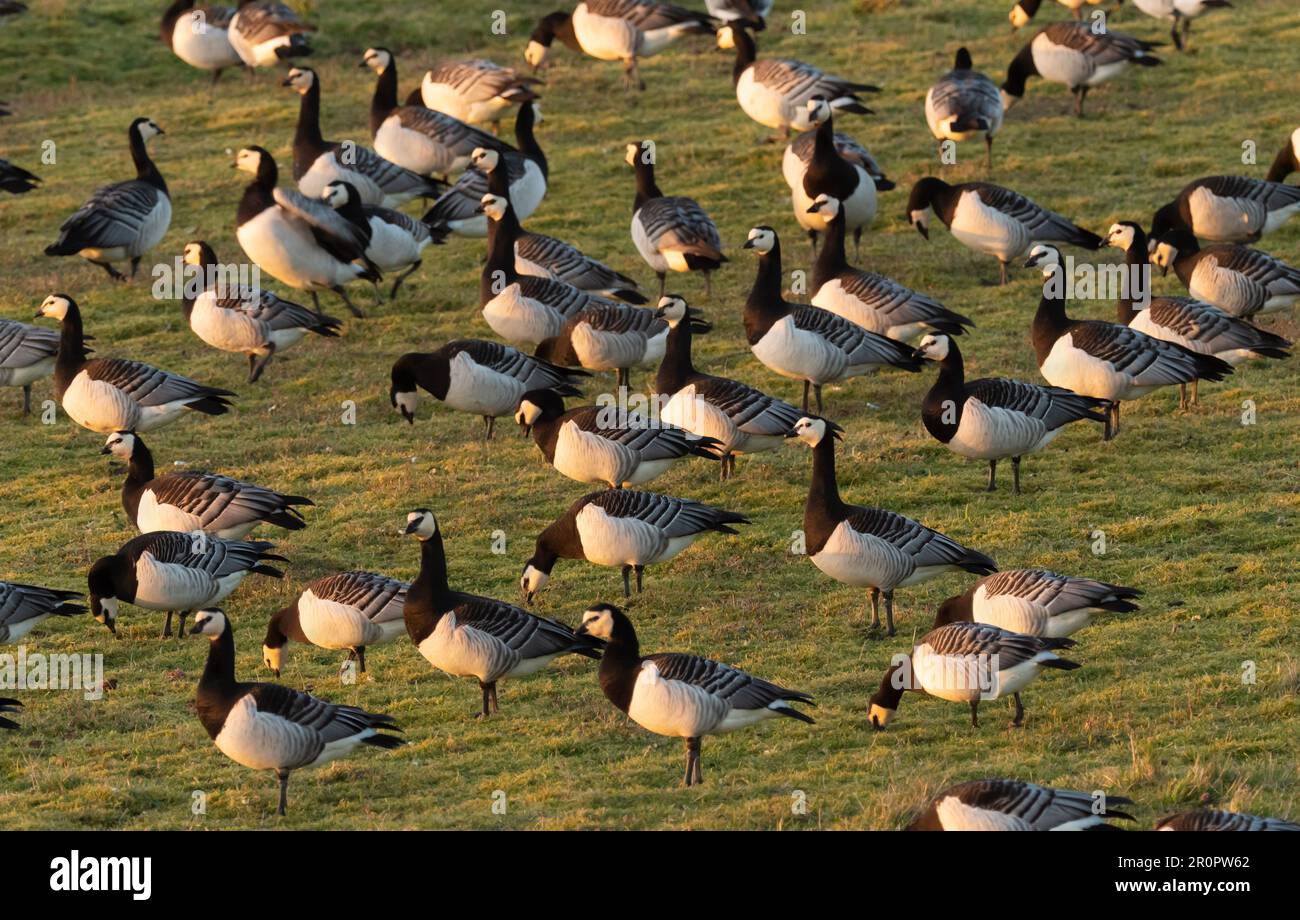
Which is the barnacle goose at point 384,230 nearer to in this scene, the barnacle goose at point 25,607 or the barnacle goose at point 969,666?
the barnacle goose at point 25,607

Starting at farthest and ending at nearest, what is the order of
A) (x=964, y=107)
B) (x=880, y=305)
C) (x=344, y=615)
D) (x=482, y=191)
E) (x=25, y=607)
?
1. (x=964, y=107)
2. (x=482, y=191)
3. (x=880, y=305)
4. (x=25, y=607)
5. (x=344, y=615)

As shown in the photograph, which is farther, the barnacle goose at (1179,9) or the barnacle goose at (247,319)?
the barnacle goose at (1179,9)

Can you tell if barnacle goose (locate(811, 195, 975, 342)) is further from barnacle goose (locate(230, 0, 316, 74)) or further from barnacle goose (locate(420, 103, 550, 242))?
barnacle goose (locate(230, 0, 316, 74))

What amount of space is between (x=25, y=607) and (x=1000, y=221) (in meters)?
13.2

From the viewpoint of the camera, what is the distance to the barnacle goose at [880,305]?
20.9 metres

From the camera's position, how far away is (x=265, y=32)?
108 ft

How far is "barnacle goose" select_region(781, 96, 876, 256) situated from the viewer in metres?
24.3

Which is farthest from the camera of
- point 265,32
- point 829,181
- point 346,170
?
point 265,32

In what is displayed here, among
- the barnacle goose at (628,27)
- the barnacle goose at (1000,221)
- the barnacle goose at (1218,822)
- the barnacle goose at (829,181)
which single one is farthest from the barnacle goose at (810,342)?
the barnacle goose at (628,27)

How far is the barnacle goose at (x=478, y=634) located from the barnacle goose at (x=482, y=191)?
10.7 metres

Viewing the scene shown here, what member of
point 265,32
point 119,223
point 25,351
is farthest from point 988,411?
point 265,32

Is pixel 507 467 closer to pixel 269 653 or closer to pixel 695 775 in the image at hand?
pixel 269 653

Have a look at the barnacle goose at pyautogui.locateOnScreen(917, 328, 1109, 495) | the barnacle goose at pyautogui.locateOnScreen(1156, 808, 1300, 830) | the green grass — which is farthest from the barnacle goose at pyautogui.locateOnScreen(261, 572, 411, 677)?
the barnacle goose at pyautogui.locateOnScreen(1156, 808, 1300, 830)

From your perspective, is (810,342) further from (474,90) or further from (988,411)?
(474,90)
